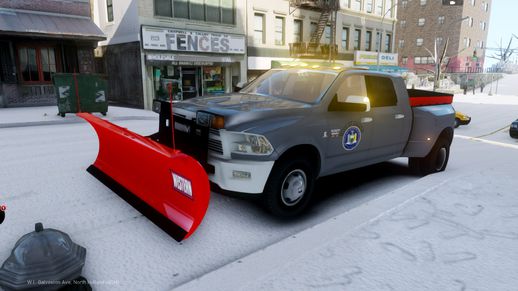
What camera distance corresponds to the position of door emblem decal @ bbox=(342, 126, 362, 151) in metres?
5.00

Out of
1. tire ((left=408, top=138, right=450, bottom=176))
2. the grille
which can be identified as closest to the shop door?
tire ((left=408, top=138, right=450, bottom=176))

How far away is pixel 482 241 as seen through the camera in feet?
12.2

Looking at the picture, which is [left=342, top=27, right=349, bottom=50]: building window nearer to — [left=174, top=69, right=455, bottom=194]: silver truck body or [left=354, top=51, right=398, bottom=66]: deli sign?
[left=354, top=51, right=398, bottom=66]: deli sign

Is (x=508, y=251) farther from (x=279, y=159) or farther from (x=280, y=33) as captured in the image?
(x=280, y=33)

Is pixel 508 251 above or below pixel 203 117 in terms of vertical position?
below

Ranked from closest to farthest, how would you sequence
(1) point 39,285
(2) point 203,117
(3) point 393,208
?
(1) point 39,285 < (2) point 203,117 < (3) point 393,208

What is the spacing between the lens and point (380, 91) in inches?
226

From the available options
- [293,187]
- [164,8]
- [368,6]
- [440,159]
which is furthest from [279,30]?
[293,187]

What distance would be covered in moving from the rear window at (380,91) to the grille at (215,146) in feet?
8.88

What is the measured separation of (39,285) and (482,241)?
13.5ft

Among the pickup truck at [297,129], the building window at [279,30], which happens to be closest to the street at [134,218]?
the pickup truck at [297,129]

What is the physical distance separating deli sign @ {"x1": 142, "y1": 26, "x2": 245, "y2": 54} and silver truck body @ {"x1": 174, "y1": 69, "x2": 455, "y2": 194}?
15130 millimetres

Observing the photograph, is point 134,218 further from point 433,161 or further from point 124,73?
point 124,73

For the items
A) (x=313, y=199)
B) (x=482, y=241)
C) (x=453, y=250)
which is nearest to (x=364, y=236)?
(x=453, y=250)
